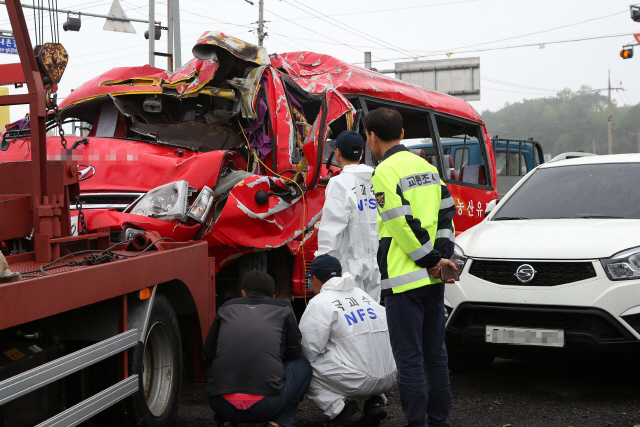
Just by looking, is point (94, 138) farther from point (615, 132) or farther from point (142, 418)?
point (615, 132)

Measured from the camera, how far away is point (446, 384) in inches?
138

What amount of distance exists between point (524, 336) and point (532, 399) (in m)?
0.50

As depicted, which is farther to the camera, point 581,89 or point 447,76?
point 581,89

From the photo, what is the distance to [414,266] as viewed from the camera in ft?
11.1

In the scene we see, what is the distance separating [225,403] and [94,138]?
8.32ft

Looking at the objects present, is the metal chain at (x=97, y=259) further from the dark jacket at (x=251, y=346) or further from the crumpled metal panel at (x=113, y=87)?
the crumpled metal panel at (x=113, y=87)

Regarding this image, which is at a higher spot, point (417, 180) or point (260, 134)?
point (260, 134)

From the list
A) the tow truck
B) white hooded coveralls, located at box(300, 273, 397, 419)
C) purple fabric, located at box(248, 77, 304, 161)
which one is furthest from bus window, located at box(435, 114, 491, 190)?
white hooded coveralls, located at box(300, 273, 397, 419)

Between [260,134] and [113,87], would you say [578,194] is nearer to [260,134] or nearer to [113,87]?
[260,134]

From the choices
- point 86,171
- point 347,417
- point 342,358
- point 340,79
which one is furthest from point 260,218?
point 340,79

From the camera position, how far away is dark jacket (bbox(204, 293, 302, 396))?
3.43m

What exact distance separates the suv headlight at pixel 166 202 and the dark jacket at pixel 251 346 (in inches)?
→ 35.8

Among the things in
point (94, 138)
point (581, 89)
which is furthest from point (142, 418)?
point (581, 89)

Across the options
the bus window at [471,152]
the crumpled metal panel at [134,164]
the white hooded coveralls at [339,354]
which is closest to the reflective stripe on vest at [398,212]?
the white hooded coveralls at [339,354]
